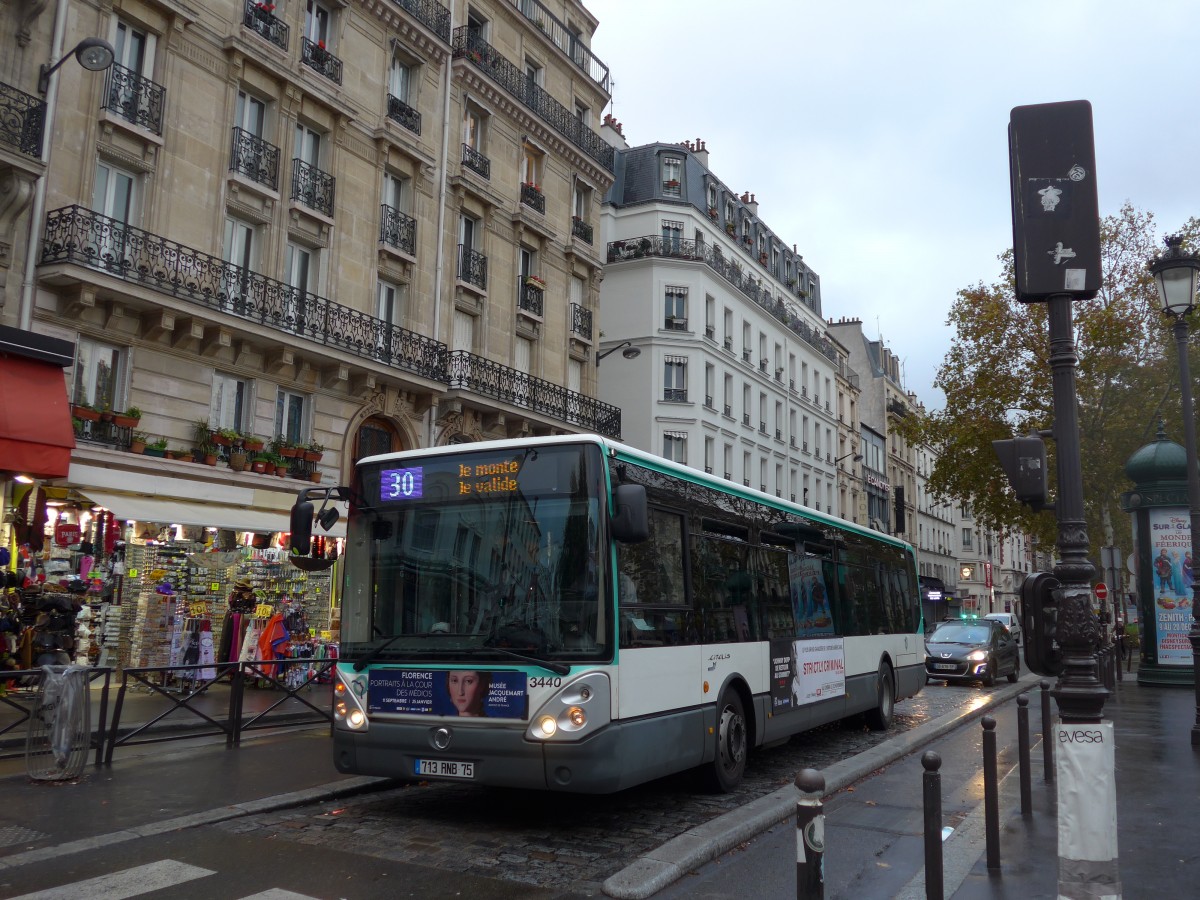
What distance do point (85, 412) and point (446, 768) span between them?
10.5 meters

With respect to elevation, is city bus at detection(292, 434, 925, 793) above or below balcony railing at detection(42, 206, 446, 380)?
below

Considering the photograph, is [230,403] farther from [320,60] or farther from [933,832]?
[933,832]

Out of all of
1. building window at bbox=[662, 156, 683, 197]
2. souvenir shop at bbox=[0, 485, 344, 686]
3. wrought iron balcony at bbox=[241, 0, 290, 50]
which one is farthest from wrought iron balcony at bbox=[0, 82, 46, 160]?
building window at bbox=[662, 156, 683, 197]

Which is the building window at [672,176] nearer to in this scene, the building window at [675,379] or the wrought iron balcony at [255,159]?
the building window at [675,379]

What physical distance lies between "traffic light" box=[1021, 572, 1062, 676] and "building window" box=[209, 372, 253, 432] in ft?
48.5

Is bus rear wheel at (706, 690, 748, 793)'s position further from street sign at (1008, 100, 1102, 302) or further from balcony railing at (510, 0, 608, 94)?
balcony railing at (510, 0, 608, 94)

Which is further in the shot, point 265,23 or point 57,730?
point 265,23

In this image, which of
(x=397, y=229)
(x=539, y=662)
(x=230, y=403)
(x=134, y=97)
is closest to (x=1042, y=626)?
(x=539, y=662)

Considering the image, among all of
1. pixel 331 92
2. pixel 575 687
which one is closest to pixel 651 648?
pixel 575 687

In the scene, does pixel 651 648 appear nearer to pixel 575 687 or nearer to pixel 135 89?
pixel 575 687

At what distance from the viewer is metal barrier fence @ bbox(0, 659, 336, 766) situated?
8781 millimetres

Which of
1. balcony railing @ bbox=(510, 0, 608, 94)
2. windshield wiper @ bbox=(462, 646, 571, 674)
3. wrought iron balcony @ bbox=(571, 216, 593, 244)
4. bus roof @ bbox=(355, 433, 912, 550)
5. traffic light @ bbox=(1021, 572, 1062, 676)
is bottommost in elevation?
windshield wiper @ bbox=(462, 646, 571, 674)

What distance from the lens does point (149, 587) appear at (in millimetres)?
15297

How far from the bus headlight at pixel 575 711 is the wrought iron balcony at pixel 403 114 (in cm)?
1746
